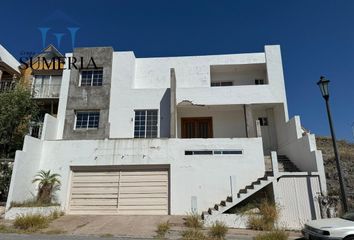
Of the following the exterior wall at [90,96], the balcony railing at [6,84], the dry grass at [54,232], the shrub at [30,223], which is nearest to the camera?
the dry grass at [54,232]

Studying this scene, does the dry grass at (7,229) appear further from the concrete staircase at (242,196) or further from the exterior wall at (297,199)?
the exterior wall at (297,199)

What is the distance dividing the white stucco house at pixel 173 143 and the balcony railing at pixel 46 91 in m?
1.43

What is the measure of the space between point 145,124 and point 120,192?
4.73 m

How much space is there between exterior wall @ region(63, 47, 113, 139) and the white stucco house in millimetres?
68

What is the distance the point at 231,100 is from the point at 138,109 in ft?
19.8

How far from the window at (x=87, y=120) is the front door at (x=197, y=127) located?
19.1ft

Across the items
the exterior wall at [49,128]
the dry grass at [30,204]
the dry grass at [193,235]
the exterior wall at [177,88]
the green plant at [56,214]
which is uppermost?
the exterior wall at [177,88]

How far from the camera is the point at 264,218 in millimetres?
10430

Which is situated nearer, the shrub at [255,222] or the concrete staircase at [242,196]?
the shrub at [255,222]

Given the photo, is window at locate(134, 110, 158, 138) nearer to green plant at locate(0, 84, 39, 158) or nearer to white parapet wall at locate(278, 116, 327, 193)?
green plant at locate(0, 84, 39, 158)

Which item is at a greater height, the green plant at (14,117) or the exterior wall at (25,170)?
the green plant at (14,117)

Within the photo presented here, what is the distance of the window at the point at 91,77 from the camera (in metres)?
17.7

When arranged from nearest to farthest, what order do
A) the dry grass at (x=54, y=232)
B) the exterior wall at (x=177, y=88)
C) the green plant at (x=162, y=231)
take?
1. the green plant at (x=162, y=231)
2. the dry grass at (x=54, y=232)
3. the exterior wall at (x=177, y=88)

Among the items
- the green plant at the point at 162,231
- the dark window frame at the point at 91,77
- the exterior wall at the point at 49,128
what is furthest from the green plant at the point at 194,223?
the dark window frame at the point at 91,77
